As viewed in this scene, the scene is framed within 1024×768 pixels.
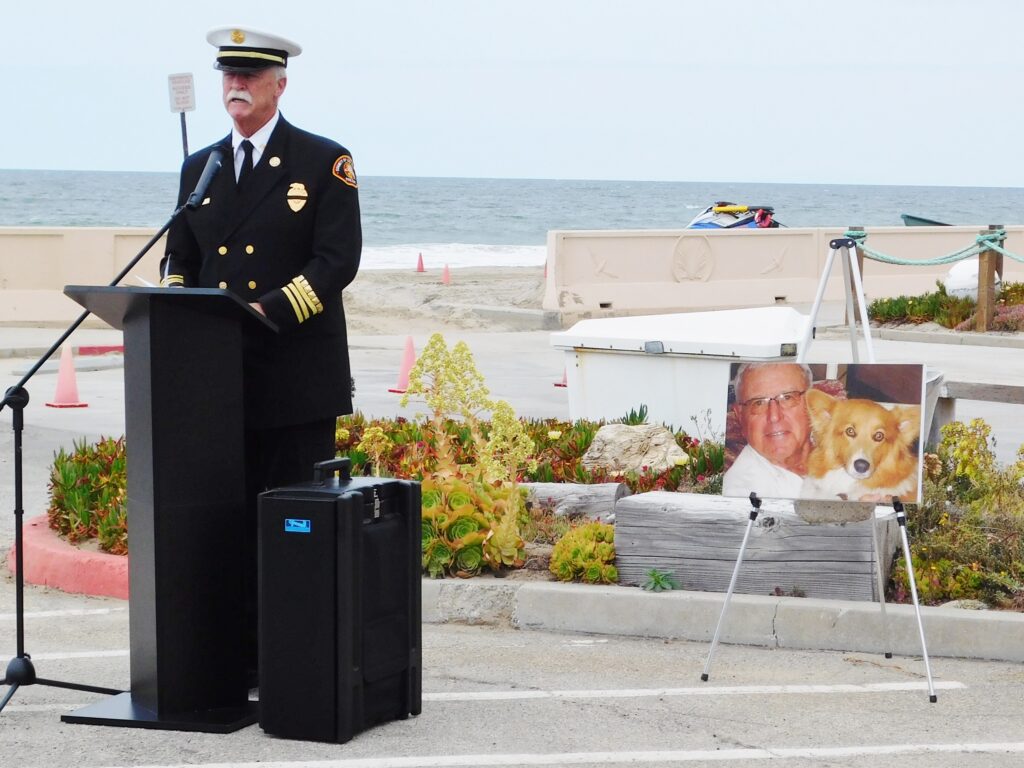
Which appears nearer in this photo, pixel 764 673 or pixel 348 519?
pixel 348 519

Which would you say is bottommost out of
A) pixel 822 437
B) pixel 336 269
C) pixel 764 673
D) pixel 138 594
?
pixel 764 673

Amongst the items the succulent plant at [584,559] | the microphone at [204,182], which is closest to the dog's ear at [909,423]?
the succulent plant at [584,559]

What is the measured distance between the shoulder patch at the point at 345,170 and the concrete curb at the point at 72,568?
2.77m

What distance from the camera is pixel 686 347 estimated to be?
31.2 ft

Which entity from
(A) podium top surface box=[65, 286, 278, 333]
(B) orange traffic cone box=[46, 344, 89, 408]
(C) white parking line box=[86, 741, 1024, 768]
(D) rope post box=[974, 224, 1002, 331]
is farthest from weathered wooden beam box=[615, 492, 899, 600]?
(D) rope post box=[974, 224, 1002, 331]

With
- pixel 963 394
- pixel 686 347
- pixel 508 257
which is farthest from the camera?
pixel 508 257

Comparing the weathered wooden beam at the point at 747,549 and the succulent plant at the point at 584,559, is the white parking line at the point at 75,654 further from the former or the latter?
the weathered wooden beam at the point at 747,549

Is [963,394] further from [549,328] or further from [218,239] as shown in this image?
[549,328]

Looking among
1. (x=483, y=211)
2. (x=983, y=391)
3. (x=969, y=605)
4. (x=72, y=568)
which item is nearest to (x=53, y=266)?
(x=72, y=568)

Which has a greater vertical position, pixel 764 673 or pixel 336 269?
pixel 336 269

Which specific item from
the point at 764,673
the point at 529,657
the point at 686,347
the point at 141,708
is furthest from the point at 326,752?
the point at 686,347

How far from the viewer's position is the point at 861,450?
5.82m

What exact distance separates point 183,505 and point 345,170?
1309mm

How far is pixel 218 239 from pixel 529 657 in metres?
2.13
